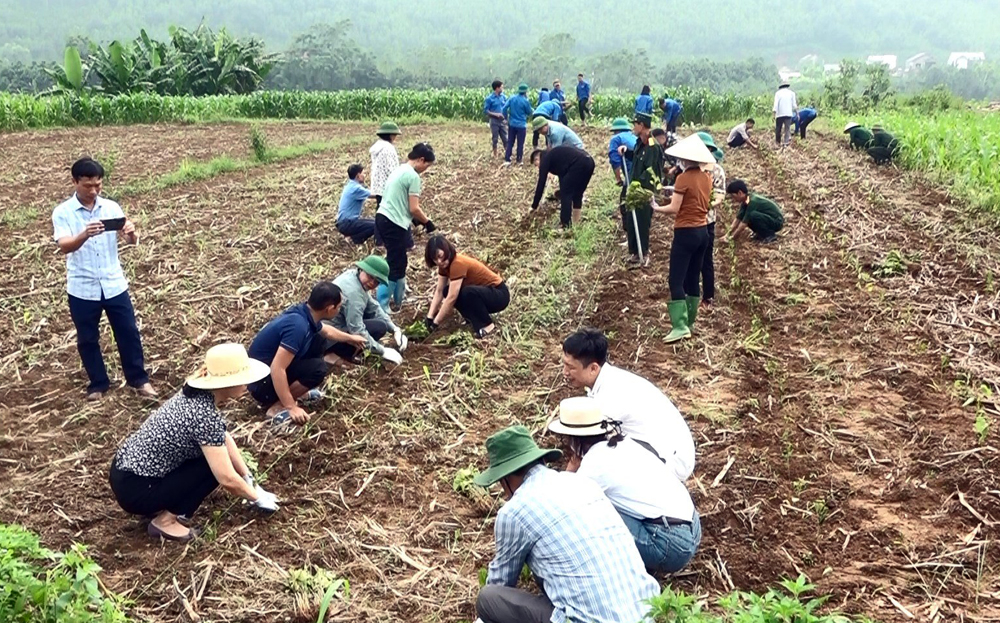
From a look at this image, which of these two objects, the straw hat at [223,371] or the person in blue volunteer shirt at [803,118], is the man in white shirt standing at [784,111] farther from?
the straw hat at [223,371]

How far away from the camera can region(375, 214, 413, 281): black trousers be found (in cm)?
785

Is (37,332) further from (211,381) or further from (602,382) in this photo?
(602,382)

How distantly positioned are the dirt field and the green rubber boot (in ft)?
0.67

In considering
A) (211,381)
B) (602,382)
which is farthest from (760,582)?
(211,381)

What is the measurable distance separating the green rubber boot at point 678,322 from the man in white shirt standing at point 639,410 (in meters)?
2.89

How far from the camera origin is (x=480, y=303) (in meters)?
7.33

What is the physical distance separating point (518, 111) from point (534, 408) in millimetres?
10358

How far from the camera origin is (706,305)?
8.23m

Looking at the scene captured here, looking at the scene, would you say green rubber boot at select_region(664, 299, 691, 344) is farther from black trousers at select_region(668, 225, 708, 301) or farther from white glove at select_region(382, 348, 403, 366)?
white glove at select_region(382, 348, 403, 366)

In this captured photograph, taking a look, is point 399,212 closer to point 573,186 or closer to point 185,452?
point 573,186

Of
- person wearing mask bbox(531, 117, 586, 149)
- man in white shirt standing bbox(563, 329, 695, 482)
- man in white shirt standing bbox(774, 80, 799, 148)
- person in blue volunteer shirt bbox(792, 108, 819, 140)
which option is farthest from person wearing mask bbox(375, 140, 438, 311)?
person in blue volunteer shirt bbox(792, 108, 819, 140)

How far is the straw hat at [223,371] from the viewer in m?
4.34

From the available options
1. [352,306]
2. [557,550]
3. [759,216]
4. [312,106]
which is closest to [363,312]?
[352,306]

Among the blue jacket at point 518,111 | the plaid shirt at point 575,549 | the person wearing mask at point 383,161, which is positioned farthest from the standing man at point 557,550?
the blue jacket at point 518,111
